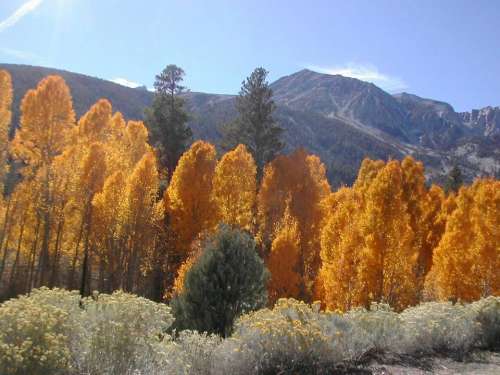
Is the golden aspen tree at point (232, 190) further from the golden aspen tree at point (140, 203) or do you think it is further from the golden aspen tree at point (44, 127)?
the golden aspen tree at point (44, 127)

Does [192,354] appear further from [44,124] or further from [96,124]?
[96,124]

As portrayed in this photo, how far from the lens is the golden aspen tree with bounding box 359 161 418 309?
55.6 ft

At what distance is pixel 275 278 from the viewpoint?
66.2 feet

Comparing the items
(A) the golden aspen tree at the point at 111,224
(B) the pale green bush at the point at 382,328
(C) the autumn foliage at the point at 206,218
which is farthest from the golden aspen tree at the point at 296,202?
(B) the pale green bush at the point at 382,328

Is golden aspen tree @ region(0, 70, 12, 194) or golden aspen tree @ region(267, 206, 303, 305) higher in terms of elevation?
golden aspen tree @ region(0, 70, 12, 194)

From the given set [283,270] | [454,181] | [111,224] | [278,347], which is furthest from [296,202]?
[454,181]

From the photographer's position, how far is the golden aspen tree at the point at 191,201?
21844 millimetres

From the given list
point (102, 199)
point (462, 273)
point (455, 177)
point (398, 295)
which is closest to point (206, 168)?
point (102, 199)

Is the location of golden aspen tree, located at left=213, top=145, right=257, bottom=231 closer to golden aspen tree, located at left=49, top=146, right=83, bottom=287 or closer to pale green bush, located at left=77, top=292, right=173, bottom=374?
golden aspen tree, located at left=49, top=146, right=83, bottom=287

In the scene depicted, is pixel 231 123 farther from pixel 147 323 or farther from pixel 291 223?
pixel 147 323

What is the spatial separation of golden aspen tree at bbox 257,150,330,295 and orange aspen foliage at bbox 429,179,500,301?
7.72 meters

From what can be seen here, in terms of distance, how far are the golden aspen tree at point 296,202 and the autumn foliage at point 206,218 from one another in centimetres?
7

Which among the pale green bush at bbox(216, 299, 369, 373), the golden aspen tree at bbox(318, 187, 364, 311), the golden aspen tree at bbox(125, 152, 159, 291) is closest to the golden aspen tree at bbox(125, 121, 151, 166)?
the golden aspen tree at bbox(125, 152, 159, 291)

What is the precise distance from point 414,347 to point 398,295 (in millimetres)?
10630
